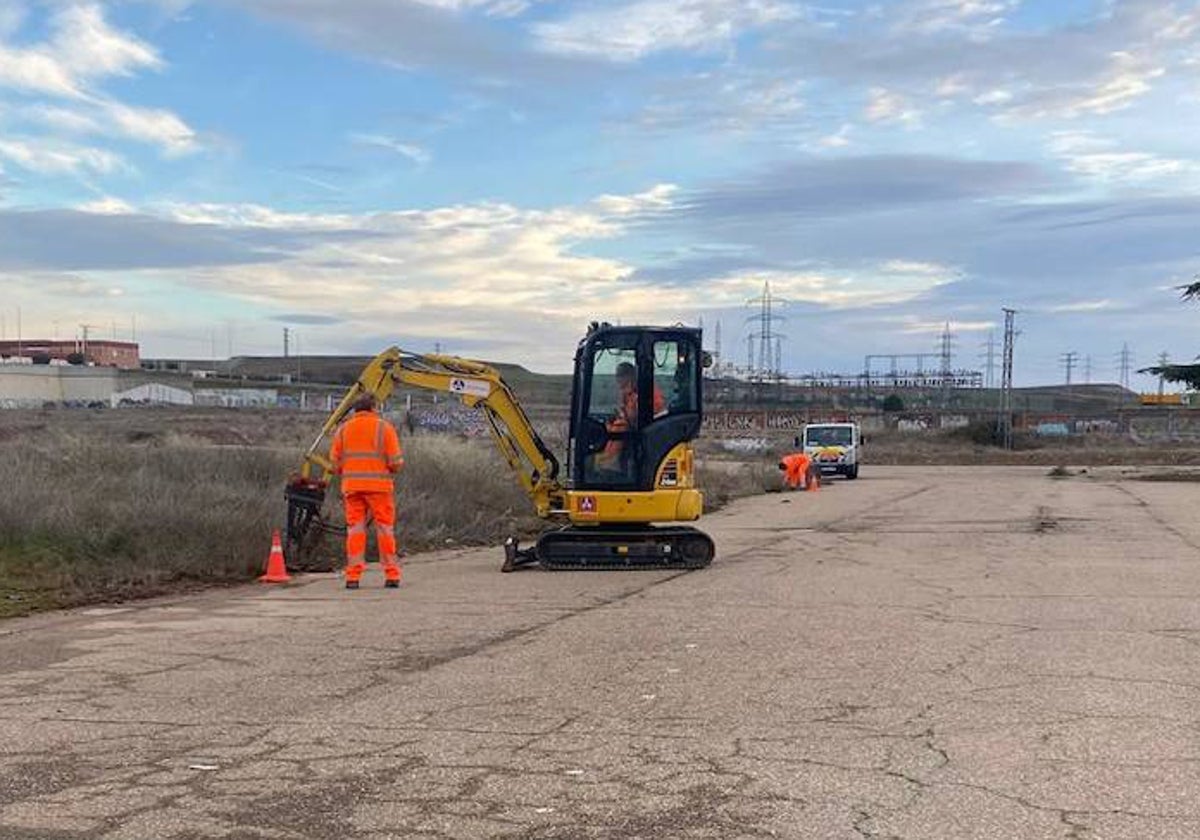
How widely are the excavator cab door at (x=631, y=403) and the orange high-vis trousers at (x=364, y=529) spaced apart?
3088 mm

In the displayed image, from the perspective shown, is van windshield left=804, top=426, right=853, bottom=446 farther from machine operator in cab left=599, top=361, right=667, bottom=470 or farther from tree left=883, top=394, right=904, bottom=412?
tree left=883, top=394, right=904, bottom=412

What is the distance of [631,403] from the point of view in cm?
1628

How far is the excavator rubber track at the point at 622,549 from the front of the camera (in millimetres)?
15727

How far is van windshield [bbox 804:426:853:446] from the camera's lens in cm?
4888

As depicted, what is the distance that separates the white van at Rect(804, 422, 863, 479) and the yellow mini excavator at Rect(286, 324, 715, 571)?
3250cm

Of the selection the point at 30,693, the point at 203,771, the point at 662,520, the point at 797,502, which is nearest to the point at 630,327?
the point at 662,520

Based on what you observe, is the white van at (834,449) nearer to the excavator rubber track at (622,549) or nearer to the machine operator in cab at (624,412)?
the machine operator in cab at (624,412)

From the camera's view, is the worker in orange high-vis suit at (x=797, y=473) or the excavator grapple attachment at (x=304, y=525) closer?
the excavator grapple attachment at (x=304, y=525)

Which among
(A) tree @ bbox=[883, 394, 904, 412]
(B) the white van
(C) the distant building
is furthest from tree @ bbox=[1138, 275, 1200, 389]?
(C) the distant building

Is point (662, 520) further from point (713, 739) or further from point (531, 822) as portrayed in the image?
point (531, 822)

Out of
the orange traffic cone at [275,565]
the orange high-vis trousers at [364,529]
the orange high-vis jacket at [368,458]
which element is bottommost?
the orange traffic cone at [275,565]

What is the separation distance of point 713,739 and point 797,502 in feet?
87.3

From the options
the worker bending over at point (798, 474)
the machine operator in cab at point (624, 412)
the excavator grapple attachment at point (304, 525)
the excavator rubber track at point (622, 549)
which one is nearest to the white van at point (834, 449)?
the worker bending over at point (798, 474)

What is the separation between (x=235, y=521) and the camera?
15.5 meters
